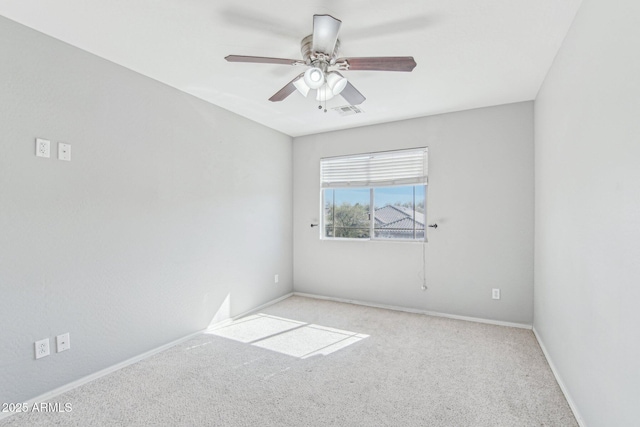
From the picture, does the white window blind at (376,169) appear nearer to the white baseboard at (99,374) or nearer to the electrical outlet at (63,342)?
the white baseboard at (99,374)

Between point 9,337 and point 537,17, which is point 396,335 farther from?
point 9,337

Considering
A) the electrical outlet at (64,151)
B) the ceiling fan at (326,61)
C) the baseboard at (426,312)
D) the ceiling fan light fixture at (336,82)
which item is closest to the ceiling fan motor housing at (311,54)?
the ceiling fan at (326,61)

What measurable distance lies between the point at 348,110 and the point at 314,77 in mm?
1500

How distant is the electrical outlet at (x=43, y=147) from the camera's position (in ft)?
6.64

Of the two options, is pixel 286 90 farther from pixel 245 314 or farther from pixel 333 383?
pixel 245 314

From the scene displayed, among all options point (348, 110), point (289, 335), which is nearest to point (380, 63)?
point (348, 110)

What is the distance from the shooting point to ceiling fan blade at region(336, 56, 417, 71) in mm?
1841

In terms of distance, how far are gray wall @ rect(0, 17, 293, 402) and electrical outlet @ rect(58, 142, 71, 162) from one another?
33mm

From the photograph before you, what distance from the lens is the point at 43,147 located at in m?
2.05

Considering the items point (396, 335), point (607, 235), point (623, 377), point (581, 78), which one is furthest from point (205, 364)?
point (581, 78)

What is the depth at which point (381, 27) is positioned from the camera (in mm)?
1996

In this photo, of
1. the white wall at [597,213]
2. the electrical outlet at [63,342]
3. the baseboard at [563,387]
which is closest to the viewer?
the white wall at [597,213]

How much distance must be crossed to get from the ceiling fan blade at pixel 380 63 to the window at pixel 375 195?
2.03 meters

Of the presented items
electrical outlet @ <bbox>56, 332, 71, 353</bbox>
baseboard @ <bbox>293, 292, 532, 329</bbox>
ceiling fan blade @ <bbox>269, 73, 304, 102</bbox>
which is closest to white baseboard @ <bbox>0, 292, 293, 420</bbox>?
electrical outlet @ <bbox>56, 332, 71, 353</bbox>
